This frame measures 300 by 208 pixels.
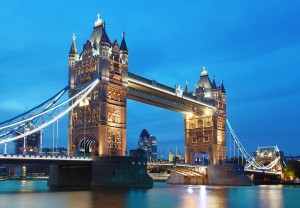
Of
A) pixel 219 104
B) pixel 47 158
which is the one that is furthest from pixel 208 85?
pixel 47 158

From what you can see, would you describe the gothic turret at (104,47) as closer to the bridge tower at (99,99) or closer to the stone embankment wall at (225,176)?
the bridge tower at (99,99)

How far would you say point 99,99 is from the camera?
222 feet

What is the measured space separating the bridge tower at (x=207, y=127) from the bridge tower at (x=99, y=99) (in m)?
30.1

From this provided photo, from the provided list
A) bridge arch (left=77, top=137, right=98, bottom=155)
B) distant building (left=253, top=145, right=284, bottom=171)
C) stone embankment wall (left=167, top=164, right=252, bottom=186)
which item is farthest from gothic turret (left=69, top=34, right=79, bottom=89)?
distant building (left=253, top=145, right=284, bottom=171)

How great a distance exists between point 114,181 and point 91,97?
15045mm

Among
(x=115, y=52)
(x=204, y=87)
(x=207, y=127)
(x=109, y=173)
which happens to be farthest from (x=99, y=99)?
(x=204, y=87)

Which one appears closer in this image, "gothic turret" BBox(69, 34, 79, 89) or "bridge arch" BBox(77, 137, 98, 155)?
"bridge arch" BBox(77, 137, 98, 155)

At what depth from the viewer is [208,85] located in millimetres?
101562

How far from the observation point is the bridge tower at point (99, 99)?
6762cm

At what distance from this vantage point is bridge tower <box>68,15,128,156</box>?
67625 mm

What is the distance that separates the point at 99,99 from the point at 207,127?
122 ft

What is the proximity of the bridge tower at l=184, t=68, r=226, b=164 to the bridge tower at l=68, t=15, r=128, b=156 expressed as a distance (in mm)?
30063

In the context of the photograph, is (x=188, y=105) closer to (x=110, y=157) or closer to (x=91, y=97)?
(x=91, y=97)

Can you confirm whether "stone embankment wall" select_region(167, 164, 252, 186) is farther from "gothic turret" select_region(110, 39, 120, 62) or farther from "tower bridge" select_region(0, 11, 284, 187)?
"gothic turret" select_region(110, 39, 120, 62)
